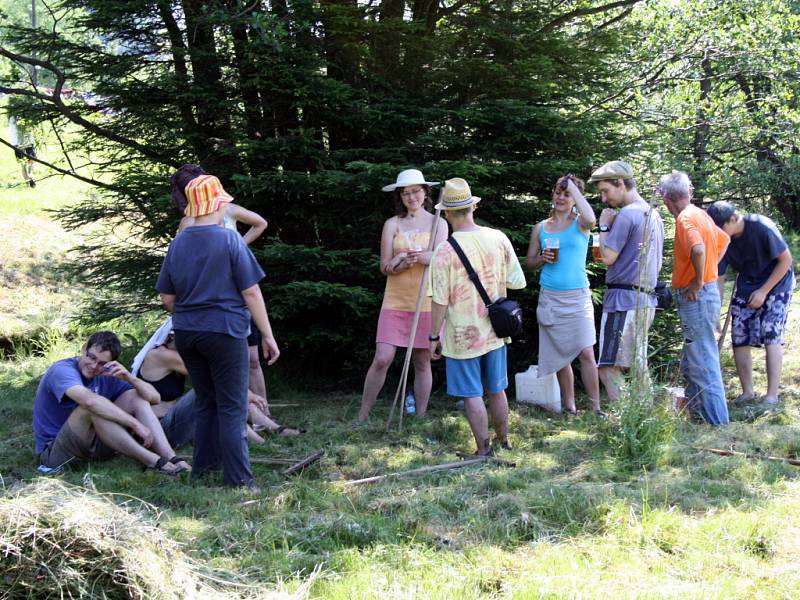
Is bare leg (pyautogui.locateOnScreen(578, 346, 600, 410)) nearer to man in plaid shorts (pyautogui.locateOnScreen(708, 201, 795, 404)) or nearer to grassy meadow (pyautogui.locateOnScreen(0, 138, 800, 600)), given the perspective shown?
grassy meadow (pyautogui.locateOnScreen(0, 138, 800, 600))

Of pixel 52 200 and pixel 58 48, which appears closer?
pixel 58 48

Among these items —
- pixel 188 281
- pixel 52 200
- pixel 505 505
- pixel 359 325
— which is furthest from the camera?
pixel 52 200

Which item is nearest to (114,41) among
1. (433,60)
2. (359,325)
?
(433,60)

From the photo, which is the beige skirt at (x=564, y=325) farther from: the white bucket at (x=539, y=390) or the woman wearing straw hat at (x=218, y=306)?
the woman wearing straw hat at (x=218, y=306)

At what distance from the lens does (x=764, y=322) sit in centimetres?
675

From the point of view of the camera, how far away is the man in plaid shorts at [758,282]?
6590 mm

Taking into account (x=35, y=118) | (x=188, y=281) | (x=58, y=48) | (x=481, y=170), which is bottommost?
(x=188, y=281)

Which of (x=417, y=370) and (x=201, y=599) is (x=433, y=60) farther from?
(x=201, y=599)

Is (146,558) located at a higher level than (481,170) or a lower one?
lower

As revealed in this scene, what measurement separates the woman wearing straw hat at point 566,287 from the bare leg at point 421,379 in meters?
0.93

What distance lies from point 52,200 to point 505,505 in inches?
630

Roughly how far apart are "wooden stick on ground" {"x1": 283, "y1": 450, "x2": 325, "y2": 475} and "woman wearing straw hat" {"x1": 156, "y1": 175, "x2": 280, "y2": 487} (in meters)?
0.33

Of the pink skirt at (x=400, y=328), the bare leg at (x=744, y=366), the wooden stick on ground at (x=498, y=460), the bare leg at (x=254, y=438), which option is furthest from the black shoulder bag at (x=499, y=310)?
the bare leg at (x=744, y=366)

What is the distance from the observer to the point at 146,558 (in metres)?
2.95
